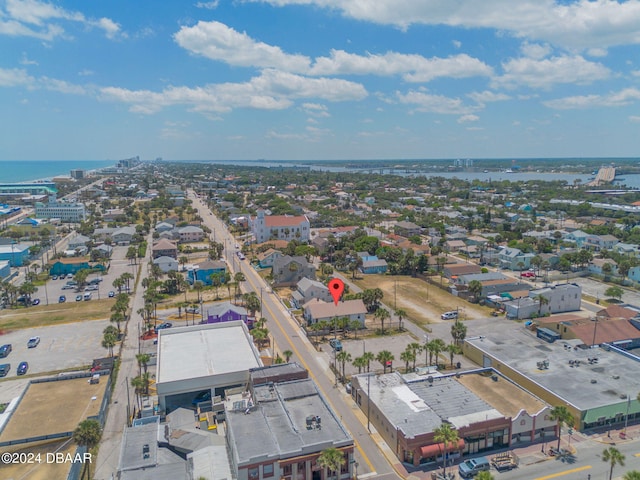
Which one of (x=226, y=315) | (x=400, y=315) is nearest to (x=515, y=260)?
(x=400, y=315)

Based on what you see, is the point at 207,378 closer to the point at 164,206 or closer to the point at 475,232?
the point at 475,232

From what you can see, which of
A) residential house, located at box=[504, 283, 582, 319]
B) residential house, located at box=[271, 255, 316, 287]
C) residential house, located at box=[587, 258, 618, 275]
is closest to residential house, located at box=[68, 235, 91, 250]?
residential house, located at box=[271, 255, 316, 287]

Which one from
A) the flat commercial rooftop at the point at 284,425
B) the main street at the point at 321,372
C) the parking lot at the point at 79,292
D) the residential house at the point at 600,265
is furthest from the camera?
the residential house at the point at 600,265

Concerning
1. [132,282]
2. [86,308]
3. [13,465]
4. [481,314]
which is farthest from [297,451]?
[132,282]

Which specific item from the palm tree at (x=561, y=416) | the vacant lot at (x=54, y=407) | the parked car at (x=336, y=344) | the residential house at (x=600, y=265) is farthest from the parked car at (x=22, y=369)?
the residential house at (x=600, y=265)

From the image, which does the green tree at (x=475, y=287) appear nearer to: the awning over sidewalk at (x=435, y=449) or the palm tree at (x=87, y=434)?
the awning over sidewalk at (x=435, y=449)
